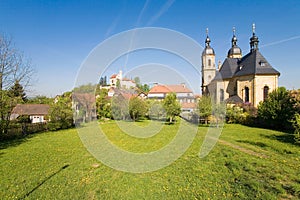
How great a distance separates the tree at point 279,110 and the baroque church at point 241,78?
18.8 feet

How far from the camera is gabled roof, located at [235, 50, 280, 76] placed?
26214mm

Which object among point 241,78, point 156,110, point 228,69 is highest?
point 228,69

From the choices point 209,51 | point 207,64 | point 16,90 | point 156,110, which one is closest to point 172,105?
point 156,110

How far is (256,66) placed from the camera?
27047 millimetres

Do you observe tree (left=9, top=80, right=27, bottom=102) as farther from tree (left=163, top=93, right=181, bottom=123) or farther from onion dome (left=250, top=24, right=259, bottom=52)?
onion dome (left=250, top=24, right=259, bottom=52)

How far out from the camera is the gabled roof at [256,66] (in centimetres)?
2621

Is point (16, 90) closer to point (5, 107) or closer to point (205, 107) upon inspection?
point (5, 107)

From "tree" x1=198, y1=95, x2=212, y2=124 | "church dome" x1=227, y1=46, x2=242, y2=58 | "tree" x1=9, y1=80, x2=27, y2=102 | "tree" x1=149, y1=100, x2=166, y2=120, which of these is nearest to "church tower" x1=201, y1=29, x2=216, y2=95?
"church dome" x1=227, y1=46, x2=242, y2=58

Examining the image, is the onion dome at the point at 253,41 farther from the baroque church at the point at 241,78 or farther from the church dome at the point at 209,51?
the church dome at the point at 209,51

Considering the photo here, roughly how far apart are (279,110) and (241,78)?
45.0ft

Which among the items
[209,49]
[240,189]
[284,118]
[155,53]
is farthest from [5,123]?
[209,49]

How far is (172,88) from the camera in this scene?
73.6 ft

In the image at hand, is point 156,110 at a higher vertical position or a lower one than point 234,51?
lower

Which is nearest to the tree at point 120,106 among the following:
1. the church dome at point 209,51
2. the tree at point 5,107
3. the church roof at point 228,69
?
the tree at point 5,107
